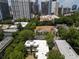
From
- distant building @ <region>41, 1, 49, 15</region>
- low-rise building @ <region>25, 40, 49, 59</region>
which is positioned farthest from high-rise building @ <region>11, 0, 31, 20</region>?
low-rise building @ <region>25, 40, 49, 59</region>

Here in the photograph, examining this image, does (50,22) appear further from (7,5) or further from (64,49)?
(7,5)

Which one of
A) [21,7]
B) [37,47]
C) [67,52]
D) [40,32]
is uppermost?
[21,7]

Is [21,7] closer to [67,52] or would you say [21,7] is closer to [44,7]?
[44,7]

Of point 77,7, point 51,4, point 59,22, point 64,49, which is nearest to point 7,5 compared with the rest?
point 51,4

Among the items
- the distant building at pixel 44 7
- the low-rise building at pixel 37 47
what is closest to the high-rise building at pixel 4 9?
the distant building at pixel 44 7

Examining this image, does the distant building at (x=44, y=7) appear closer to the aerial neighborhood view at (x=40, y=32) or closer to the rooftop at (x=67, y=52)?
the aerial neighborhood view at (x=40, y=32)

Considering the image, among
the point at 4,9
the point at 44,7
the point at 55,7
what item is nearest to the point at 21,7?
the point at 4,9

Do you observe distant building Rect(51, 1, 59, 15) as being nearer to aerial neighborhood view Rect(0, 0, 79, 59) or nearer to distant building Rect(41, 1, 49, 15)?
aerial neighborhood view Rect(0, 0, 79, 59)

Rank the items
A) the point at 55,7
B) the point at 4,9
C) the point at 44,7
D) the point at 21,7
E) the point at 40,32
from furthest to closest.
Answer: the point at 44,7 → the point at 55,7 → the point at 4,9 → the point at 21,7 → the point at 40,32
